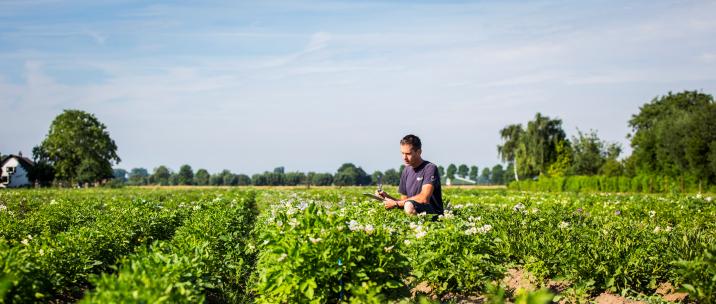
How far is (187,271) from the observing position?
5832 millimetres

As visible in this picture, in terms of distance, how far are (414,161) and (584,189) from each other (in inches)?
1765

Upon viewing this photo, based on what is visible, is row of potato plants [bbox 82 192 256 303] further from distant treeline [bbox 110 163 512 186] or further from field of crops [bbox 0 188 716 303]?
distant treeline [bbox 110 163 512 186]

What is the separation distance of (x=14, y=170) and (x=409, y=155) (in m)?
99.8

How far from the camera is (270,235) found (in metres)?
6.30

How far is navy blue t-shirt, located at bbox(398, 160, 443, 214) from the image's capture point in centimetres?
978

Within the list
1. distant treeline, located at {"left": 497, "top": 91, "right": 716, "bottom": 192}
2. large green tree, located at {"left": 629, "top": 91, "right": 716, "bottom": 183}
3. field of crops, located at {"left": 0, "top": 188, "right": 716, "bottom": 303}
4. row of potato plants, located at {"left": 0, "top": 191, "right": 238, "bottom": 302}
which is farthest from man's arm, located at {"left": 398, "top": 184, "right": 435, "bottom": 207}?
large green tree, located at {"left": 629, "top": 91, "right": 716, "bottom": 183}

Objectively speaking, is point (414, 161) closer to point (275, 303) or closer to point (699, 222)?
point (275, 303)

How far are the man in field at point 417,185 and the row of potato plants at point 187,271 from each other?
251cm

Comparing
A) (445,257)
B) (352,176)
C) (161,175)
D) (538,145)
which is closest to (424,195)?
(445,257)

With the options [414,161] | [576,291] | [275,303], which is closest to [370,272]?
[275,303]

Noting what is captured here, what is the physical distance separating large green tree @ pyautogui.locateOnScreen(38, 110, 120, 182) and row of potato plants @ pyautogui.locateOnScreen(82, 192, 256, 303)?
220 feet

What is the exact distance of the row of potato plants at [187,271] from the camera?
4473 mm

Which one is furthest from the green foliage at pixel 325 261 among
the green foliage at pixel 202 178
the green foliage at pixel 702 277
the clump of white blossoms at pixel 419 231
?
the green foliage at pixel 202 178

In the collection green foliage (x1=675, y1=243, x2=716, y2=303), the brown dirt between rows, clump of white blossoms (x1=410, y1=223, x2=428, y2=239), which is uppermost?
clump of white blossoms (x1=410, y1=223, x2=428, y2=239)
